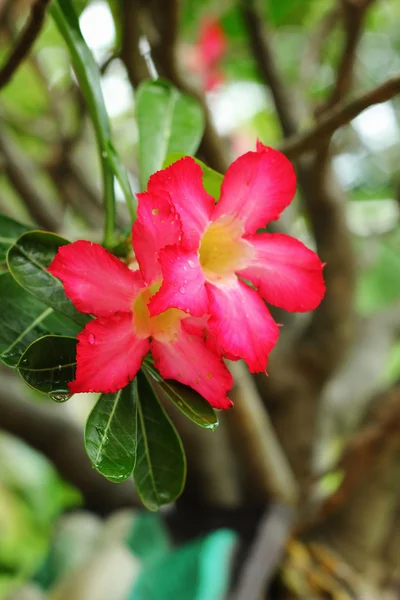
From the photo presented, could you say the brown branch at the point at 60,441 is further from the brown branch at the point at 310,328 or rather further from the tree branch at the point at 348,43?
the tree branch at the point at 348,43

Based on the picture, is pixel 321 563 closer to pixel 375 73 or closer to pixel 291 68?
pixel 291 68

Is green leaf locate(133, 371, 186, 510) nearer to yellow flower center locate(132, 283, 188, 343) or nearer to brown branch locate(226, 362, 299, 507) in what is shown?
yellow flower center locate(132, 283, 188, 343)

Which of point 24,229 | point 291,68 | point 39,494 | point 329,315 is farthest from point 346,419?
point 291,68

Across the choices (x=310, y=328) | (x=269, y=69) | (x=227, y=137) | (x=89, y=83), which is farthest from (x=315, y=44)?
(x=89, y=83)

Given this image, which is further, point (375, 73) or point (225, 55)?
point (375, 73)

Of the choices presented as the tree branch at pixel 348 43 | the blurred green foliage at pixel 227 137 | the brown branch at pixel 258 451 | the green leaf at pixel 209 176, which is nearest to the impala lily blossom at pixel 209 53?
the blurred green foliage at pixel 227 137

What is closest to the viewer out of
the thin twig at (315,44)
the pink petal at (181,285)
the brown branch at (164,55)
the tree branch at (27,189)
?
the pink petal at (181,285)

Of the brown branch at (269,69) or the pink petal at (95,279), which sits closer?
the pink petal at (95,279)
